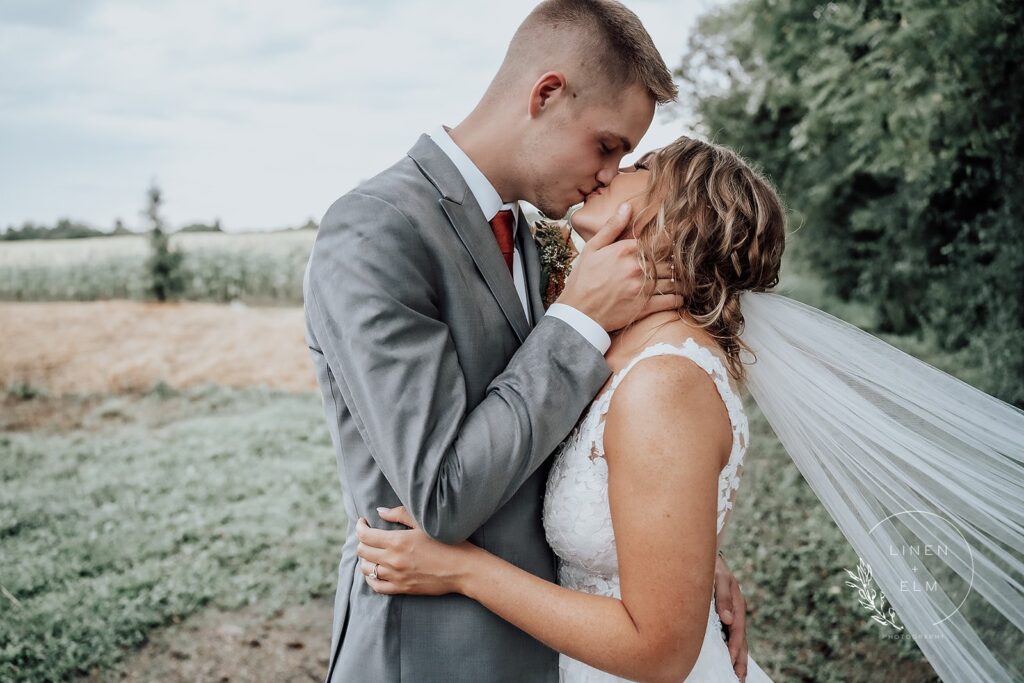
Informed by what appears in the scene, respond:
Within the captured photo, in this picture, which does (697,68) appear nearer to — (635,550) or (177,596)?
(177,596)

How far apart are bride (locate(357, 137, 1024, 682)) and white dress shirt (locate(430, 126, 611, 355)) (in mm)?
148

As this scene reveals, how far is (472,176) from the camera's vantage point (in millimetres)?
2104

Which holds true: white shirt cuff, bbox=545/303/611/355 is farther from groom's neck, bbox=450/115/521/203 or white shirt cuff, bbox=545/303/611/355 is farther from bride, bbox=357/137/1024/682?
groom's neck, bbox=450/115/521/203

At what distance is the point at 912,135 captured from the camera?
5.78 metres

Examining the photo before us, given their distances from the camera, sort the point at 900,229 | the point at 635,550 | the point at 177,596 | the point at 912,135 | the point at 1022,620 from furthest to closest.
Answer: the point at 900,229 < the point at 912,135 < the point at 177,596 < the point at 1022,620 < the point at 635,550

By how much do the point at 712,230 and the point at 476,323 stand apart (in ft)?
2.18

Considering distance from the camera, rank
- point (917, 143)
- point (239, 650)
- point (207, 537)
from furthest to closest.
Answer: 1. point (207, 537)
2. point (917, 143)
3. point (239, 650)

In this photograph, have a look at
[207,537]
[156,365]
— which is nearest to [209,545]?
[207,537]

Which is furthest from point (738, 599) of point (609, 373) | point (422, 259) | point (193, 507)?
point (193, 507)

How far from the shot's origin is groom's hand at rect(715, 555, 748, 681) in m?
2.31

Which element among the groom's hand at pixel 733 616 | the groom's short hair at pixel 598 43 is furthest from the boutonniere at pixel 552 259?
the groom's hand at pixel 733 616

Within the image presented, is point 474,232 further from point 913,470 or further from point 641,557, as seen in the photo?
point 913,470

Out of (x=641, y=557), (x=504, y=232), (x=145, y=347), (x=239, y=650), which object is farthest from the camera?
(x=145, y=347)

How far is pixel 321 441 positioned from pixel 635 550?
25.7ft
